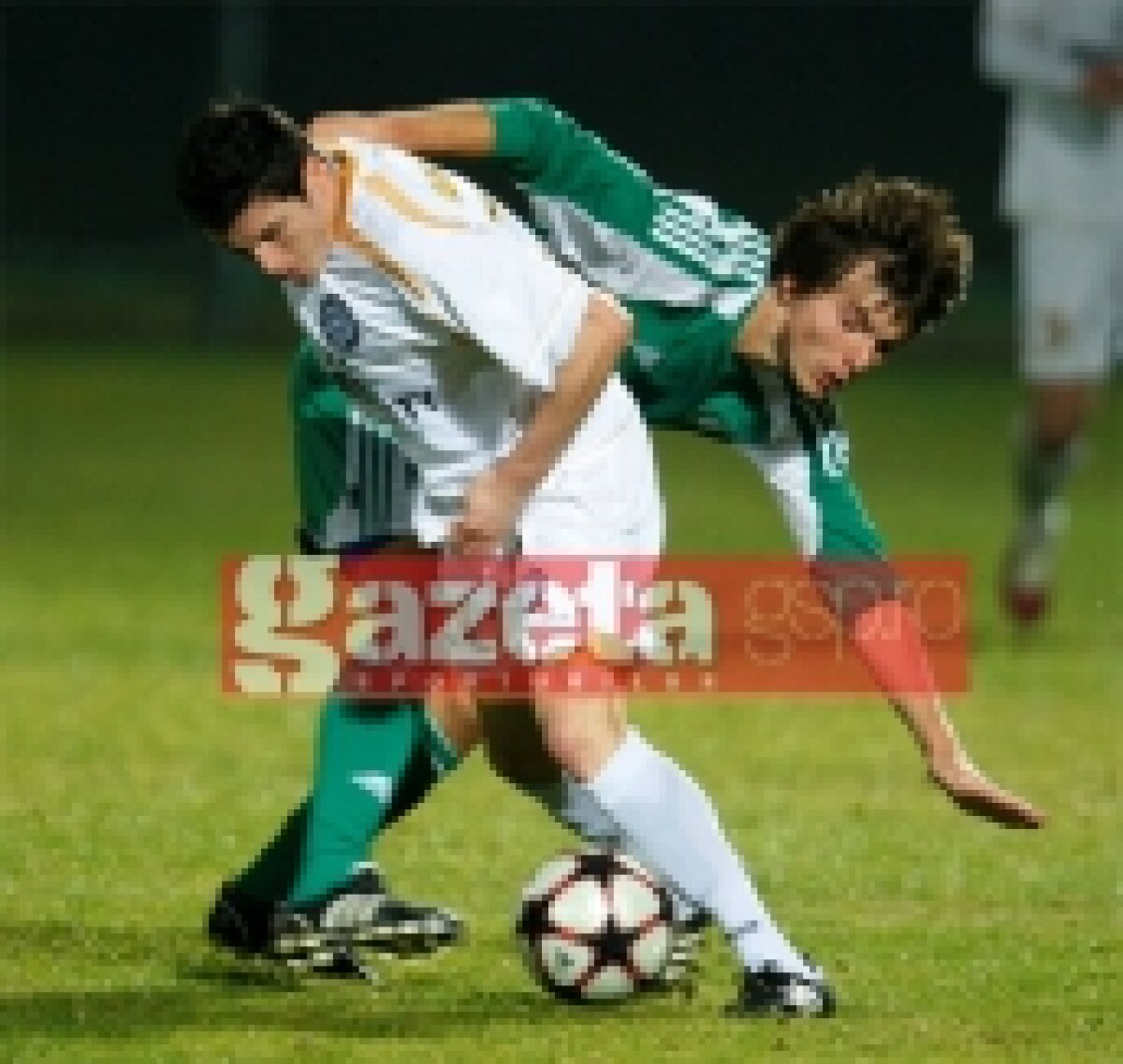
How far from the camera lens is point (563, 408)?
585 cm

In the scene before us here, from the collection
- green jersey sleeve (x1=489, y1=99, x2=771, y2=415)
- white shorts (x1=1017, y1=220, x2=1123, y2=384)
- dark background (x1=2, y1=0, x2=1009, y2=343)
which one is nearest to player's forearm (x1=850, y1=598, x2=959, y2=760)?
green jersey sleeve (x1=489, y1=99, x2=771, y2=415)

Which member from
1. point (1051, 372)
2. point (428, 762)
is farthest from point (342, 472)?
point (1051, 372)

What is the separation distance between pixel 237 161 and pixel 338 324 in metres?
0.34

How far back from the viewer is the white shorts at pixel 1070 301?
1211 centimetres

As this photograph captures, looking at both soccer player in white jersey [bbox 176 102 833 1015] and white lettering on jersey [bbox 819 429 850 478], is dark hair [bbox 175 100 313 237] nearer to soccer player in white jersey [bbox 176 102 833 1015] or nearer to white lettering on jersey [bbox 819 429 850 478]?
soccer player in white jersey [bbox 176 102 833 1015]

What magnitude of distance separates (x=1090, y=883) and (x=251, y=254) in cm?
265

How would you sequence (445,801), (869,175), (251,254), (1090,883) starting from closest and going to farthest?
(251,254)
(869,175)
(1090,883)
(445,801)

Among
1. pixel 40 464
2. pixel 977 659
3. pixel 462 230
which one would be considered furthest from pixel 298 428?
pixel 40 464

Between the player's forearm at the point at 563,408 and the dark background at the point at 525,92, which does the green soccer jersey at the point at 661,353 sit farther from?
the dark background at the point at 525,92

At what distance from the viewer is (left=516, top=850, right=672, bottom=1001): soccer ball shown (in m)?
6.18

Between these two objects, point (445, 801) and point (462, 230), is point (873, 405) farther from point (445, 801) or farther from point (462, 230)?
point (462, 230)

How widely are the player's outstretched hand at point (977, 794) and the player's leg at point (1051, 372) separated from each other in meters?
5.63

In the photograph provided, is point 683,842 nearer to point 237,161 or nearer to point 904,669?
point 904,669

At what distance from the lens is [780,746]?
9.76 meters
